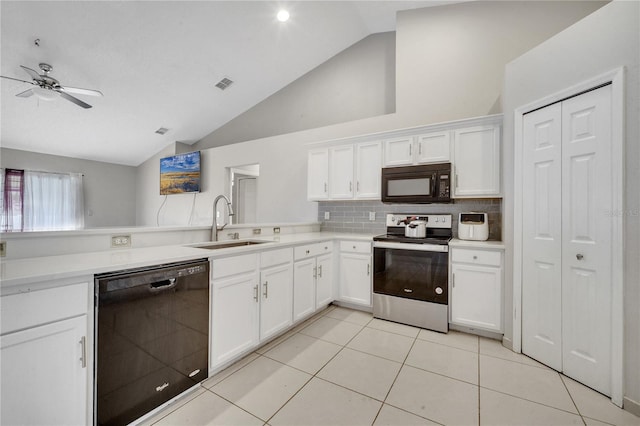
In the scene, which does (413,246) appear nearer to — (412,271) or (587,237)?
(412,271)

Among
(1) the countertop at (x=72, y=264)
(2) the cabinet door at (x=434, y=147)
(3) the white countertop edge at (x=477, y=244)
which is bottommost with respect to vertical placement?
(3) the white countertop edge at (x=477, y=244)

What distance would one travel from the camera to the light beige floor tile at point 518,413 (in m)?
1.48

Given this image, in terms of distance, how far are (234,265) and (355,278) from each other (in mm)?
1603

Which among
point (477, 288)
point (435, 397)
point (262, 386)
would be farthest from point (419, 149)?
point (262, 386)

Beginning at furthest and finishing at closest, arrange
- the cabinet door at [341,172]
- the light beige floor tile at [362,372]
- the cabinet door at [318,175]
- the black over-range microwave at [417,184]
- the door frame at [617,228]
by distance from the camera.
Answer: the cabinet door at [318,175] → the cabinet door at [341,172] → the black over-range microwave at [417,184] → the light beige floor tile at [362,372] → the door frame at [617,228]

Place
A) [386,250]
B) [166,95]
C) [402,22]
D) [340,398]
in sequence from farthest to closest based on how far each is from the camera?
1. [166,95]
2. [402,22]
3. [386,250]
4. [340,398]

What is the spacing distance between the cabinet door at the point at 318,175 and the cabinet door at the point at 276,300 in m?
1.42

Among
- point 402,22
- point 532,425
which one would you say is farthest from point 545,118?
point 402,22

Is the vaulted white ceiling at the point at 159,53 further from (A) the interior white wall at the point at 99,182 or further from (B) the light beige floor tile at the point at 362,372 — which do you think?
(B) the light beige floor tile at the point at 362,372

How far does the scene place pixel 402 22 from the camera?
3574 mm

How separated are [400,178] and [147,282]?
261cm

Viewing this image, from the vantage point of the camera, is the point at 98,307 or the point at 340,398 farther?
the point at 340,398

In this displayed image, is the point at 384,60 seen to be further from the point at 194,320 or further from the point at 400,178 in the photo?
the point at 194,320

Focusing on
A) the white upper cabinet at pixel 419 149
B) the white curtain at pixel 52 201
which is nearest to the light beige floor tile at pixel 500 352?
the white upper cabinet at pixel 419 149
